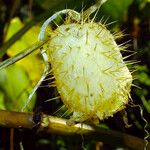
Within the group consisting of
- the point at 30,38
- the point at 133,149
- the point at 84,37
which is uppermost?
the point at 30,38

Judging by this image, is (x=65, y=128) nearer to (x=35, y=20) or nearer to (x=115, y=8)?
(x=35, y=20)

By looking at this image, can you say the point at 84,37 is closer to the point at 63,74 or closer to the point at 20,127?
the point at 63,74

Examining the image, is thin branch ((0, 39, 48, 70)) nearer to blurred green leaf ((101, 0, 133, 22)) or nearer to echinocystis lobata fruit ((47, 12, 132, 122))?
echinocystis lobata fruit ((47, 12, 132, 122))

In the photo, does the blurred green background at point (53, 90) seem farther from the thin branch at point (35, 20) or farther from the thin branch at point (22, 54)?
the thin branch at point (22, 54)

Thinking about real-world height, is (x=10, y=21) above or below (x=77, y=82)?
above

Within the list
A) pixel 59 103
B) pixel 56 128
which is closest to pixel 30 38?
pixel 59 103

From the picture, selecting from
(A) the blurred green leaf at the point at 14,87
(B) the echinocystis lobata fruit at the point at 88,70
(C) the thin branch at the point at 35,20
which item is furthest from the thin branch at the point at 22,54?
(A) the blurred green leaf at the point at 14,87

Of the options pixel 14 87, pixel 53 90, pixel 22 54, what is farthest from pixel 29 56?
pixel 22 54
